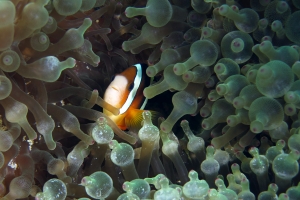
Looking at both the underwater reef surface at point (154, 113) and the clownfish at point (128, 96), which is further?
the clownfish at point (128, 96)

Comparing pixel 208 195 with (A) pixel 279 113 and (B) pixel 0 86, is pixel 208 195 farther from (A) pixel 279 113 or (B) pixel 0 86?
(B) pixel 0 86

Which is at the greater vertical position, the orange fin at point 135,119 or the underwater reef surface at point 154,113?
the underwater reef surface at point 154,113

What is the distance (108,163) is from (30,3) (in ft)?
1.76

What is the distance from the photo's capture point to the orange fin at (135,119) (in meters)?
1.23

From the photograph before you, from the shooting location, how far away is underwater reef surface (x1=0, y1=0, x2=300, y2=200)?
2.89ft

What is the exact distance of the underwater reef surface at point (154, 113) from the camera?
0.88m

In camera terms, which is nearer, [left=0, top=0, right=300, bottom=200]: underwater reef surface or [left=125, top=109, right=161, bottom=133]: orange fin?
[left=0, top=0, right=300, bottom=200]: underwater reef surface

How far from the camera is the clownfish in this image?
1219 millimetres

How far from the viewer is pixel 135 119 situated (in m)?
1.23

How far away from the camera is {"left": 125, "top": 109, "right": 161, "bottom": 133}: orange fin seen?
1226 mm

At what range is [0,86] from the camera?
2.81ft

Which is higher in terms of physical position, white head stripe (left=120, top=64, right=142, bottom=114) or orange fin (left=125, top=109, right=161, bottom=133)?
white head stripe (left=120, top=64, right=142, bottom=114)

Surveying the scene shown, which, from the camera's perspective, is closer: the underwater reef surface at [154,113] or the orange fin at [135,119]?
the underwater reef surface at [154,113]

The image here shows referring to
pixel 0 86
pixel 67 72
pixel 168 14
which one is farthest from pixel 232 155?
pixel 0 86
